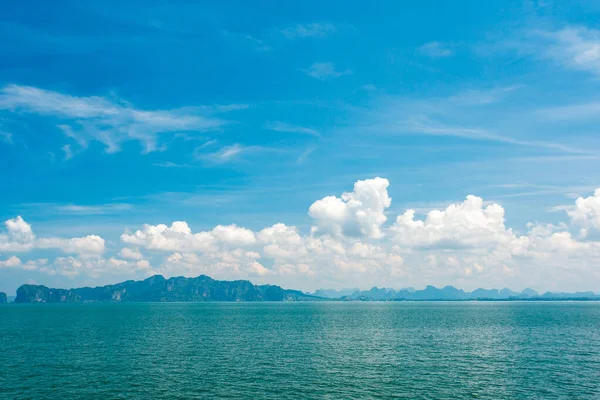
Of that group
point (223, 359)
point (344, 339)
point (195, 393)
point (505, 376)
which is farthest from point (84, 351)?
point (505, 376)

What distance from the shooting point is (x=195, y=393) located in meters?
70.4

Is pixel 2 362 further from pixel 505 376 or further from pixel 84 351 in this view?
pixel 505 376

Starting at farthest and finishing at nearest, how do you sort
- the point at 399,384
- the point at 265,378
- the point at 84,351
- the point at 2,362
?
the point at 84,351 → the point at 2,362 → the point at 265,378 → the point at 399,384

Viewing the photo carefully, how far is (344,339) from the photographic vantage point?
140 metres

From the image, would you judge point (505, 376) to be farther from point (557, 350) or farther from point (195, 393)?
point (195, 393)

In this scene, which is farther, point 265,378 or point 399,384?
point 265,378

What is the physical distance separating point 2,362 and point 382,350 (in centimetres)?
8968

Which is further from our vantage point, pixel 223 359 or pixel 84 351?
pixel 84 351

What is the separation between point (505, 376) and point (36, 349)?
115113mm

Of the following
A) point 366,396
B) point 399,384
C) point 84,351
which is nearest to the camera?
point 366,396

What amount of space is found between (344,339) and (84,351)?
250 ft

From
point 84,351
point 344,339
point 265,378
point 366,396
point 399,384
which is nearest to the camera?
point 366,396

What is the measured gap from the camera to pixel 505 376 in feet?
268

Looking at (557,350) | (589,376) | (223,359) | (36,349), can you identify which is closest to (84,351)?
(36,349)
